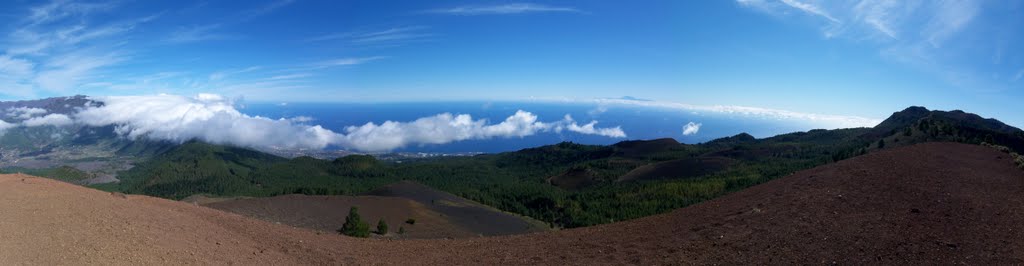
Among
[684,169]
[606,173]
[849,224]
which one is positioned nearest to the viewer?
[849,224]

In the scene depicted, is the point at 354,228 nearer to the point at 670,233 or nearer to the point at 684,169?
the point at 670,233

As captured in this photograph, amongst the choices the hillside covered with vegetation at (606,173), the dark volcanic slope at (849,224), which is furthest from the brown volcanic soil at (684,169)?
the dark volcanic slope at (849,224)

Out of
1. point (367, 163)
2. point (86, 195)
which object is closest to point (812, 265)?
point (86, 195)

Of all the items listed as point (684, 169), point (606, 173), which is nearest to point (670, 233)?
point (684, 169)

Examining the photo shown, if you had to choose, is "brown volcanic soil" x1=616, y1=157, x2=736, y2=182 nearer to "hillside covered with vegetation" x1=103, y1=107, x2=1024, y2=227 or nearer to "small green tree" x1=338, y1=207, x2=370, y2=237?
"hillside covered with vegetation" x1=103, y1=107, x2=1024, y2=227

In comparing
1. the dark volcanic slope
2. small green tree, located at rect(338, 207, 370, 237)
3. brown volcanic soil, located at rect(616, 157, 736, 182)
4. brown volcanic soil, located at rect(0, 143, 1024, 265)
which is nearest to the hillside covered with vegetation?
brown volcanic soil, located at rect(616, 157, 736, 182)

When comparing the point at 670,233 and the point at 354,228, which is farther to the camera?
the point at 354,228

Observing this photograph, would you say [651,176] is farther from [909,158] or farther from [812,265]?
[812,265]

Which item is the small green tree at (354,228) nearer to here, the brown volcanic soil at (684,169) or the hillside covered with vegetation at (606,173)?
the hillside covered with vegetation at (606,173)

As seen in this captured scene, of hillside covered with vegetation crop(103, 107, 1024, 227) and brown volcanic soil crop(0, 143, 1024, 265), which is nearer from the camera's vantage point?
brown volcanic soil crop(0, 143, 1024, 265)
